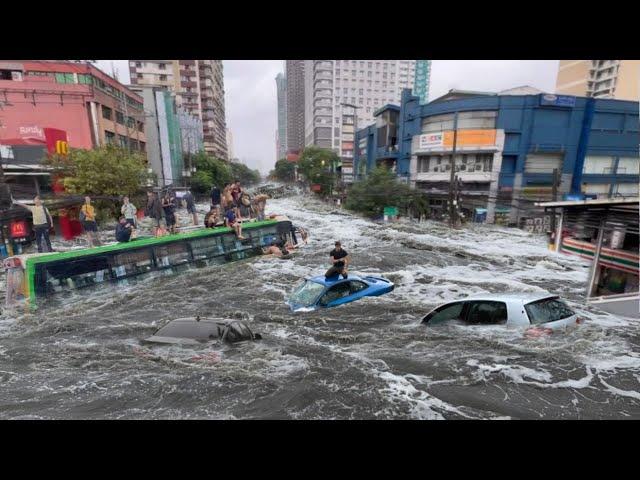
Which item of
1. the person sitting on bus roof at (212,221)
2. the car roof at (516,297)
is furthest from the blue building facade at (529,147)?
the car roof at (516,297)

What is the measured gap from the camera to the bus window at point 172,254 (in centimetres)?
1355

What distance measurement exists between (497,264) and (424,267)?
13.0ft

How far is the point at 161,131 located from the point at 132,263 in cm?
4174

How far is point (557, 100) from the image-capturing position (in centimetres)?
3272

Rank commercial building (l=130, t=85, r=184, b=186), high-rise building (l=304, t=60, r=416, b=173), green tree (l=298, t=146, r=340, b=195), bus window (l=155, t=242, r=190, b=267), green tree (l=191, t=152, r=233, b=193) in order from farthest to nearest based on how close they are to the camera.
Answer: high-rise building (l=304, t=60, r=416, b=173), green tree (l=298, t=146, r=340, b=195), green tree (l=191, t=152, r=233, b=193), commercial building (l=130, t=85, r=184, b=186), bus window (l=155, t=242, r=190, b=267)

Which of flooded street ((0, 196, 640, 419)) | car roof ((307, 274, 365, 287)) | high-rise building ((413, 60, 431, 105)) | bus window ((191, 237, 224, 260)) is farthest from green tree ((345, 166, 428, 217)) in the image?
high-rise building ((413, 60, 431, 105))

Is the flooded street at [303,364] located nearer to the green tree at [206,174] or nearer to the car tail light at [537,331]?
the car tail light at [537,331]

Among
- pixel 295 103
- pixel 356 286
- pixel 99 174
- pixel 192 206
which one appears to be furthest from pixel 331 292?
pixel 295 103

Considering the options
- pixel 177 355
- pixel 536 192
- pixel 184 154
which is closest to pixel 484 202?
pixel 536 192

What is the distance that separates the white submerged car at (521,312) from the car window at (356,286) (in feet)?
11.9

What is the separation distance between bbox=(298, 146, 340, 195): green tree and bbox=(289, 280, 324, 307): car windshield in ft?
160

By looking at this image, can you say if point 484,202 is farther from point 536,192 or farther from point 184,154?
point 184,154

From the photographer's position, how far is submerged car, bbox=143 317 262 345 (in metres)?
8.19

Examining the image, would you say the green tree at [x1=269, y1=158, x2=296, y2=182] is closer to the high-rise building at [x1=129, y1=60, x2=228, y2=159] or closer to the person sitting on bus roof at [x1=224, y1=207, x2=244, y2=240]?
the high-rise building at [x1=129, y1=60, x2=228, y2=159]
